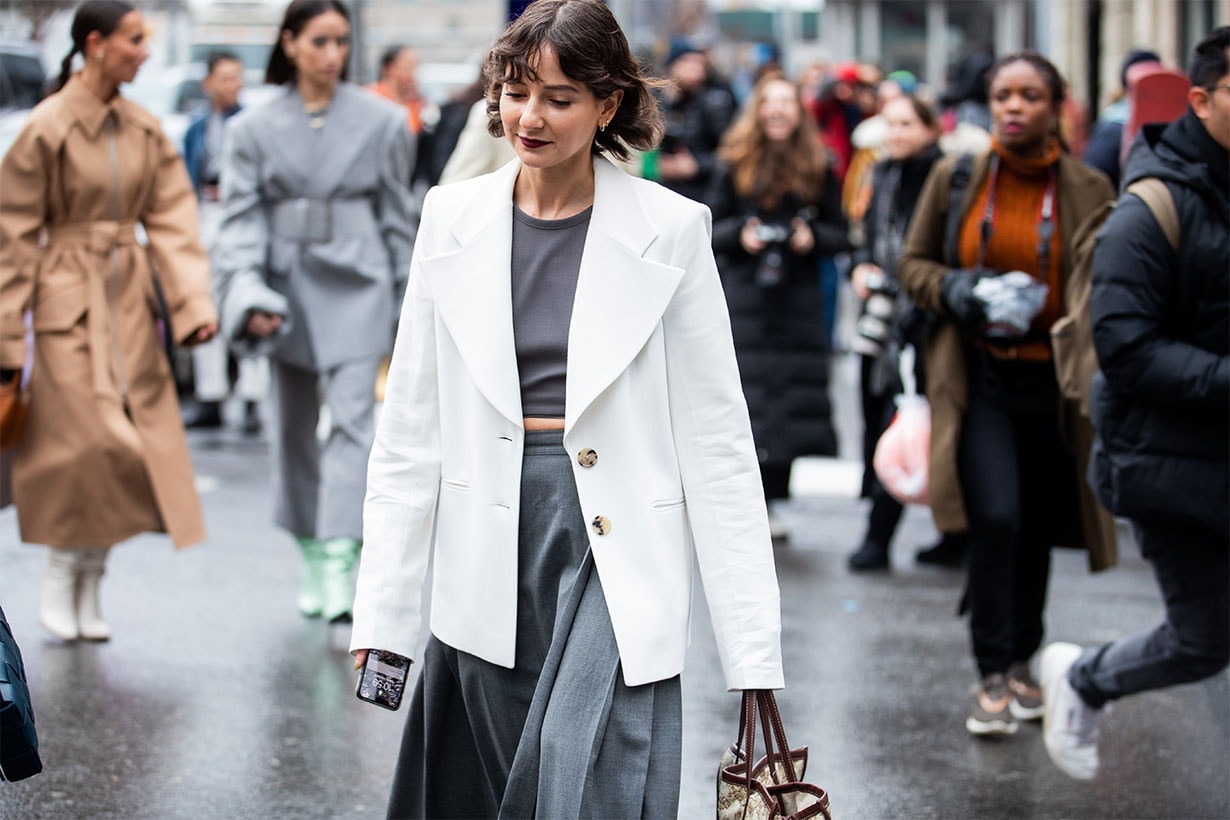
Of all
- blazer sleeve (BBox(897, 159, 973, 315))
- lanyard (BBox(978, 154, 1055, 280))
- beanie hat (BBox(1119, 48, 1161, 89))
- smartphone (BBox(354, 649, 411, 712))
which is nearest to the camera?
smartphone (BBox(354, 649, 411, 712))

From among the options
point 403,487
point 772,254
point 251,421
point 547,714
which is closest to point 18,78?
point 251,421

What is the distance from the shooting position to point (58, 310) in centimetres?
663

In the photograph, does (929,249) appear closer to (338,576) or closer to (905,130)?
(905,130)

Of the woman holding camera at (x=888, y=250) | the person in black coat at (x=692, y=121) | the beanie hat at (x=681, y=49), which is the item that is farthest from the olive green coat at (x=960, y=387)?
the beanie hat at (x=681, y=49)

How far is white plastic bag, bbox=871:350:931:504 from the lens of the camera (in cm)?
688

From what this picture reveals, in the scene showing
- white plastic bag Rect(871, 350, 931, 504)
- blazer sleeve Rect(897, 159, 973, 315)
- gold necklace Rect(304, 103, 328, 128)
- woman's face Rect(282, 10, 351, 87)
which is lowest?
white plastic bag Rect(871, 350, 931, 504)

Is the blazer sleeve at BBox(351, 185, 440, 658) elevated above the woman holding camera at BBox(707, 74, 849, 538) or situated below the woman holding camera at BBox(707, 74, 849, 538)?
above

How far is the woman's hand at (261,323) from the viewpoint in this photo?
6770 mm

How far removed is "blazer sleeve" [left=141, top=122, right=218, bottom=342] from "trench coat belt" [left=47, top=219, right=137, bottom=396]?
0.22 m

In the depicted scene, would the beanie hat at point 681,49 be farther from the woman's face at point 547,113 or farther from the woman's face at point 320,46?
the woman's face at point 547,113

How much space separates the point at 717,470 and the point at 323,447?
3881 mm

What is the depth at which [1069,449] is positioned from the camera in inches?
228

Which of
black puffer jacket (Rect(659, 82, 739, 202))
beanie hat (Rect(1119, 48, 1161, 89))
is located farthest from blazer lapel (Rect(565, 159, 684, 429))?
black puffer jacket (Rect(659, 82, 739, 202))

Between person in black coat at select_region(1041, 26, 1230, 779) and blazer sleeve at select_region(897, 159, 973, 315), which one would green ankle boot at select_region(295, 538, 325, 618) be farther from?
person in black coat at select_region(1041, 26, 1230, 779)
